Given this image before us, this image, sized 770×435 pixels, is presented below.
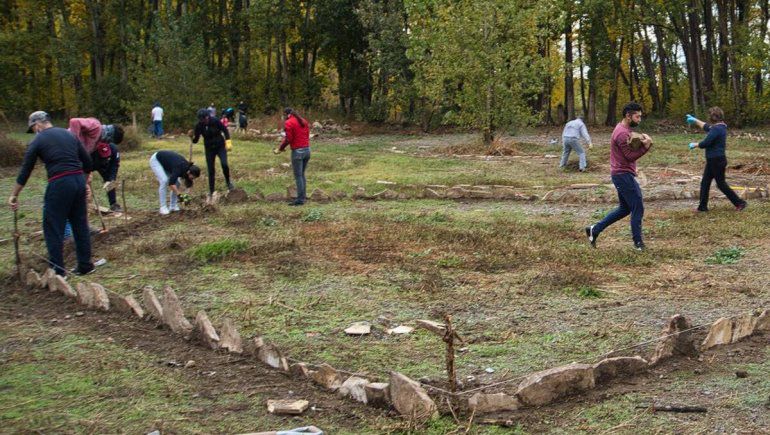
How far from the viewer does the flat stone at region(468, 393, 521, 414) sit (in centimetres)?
484

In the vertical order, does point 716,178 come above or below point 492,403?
above

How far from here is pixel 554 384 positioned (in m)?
4.97

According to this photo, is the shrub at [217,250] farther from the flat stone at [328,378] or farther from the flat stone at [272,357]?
the flat stone at [328,378]

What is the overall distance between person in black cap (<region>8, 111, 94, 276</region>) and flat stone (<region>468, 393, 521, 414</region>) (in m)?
6.01

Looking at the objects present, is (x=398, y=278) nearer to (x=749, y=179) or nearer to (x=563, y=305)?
(x=563, y=305)

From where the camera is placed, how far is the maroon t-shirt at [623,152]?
9703mm

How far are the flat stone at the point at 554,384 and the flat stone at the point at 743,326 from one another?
1.56m

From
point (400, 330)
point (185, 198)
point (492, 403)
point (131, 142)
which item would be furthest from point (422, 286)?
point (131, 142)

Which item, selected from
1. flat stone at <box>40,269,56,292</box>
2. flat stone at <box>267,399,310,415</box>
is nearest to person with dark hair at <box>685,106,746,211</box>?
flat stone at <box>267,399,310,415</box>

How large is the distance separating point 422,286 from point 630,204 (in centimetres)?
335

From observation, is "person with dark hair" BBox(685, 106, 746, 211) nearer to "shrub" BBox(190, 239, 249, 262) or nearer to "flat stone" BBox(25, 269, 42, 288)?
"shrub" BBox(190, 239, 249, 262)

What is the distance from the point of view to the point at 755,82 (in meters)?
36.8

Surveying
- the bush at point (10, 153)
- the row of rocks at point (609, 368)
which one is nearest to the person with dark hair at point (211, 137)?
the bush at point (10, 153)

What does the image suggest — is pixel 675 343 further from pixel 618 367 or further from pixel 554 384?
pixel 554 384
